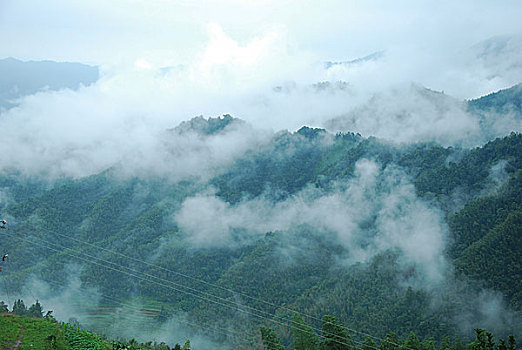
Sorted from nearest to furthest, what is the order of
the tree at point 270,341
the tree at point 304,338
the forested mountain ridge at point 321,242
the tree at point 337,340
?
the tree at point 337,340 → the tree at point 270,341 → the tree at point 304,338 → the forested mountain ridge at point 321,242

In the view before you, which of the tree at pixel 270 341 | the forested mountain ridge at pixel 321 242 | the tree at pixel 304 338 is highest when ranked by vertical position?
the forested mountain ridge at pixel 321 242

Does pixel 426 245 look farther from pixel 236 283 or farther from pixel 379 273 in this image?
pixel 236 283

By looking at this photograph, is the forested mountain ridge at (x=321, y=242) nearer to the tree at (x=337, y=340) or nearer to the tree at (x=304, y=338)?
the tree at (x=337, y=340)

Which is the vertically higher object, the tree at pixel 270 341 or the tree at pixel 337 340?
the tree at pixel 337 340

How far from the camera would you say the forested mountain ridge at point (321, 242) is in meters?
92.2

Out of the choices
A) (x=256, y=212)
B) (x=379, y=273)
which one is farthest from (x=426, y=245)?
(x=256, y=212)

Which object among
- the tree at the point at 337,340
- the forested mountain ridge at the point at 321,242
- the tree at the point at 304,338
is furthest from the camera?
the forested mountain ridge at the point at 321,242

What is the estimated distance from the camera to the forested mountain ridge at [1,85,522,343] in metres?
92.2

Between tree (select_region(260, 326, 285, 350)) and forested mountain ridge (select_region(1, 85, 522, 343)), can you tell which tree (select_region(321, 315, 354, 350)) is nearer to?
tree (select_region(260, 326, 285, 350))

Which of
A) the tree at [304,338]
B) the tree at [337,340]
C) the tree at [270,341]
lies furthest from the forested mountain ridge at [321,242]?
the tree at [270,341]

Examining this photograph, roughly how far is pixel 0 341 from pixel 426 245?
101 m

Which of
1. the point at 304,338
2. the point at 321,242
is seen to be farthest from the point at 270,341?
the point at 321,242

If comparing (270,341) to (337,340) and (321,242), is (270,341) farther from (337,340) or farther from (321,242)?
(321,242)

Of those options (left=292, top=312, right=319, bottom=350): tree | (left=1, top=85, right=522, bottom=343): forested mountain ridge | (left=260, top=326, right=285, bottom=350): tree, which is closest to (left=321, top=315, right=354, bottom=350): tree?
(left=292, top=312, right=319, bottom=350): tree
